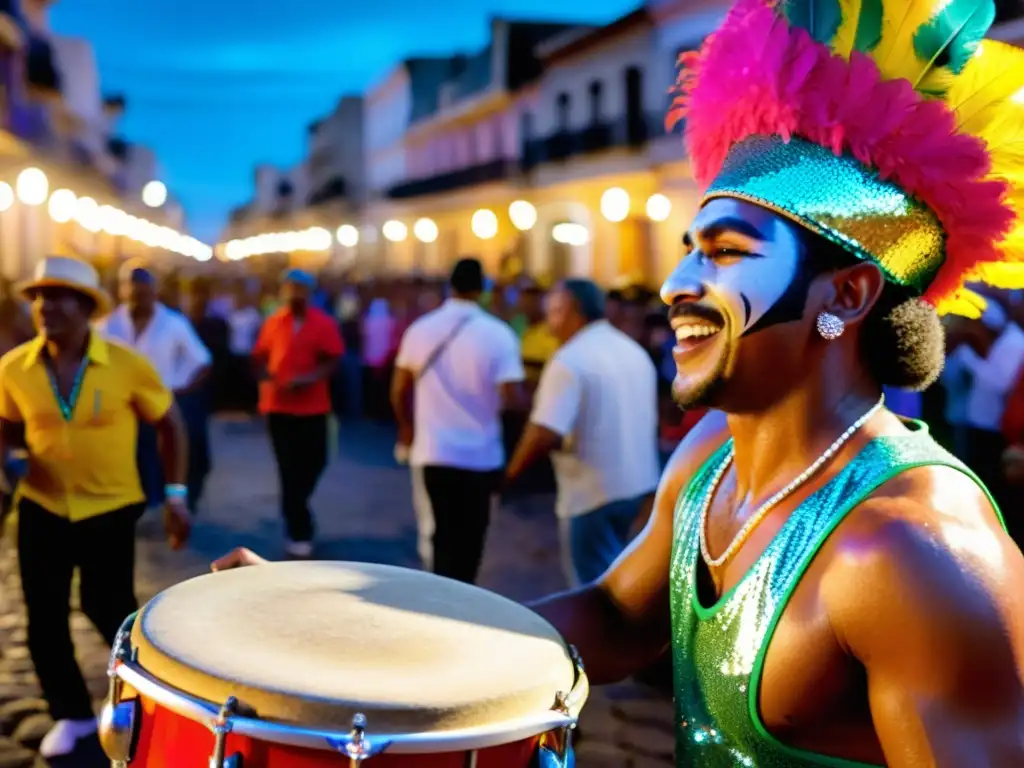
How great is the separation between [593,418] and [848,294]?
3.58 meters

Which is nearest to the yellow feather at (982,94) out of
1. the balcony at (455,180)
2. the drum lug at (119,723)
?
the drum lug at (119,723)

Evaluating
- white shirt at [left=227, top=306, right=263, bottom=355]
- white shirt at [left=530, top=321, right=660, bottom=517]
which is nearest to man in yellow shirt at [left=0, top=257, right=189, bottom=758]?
white shirt at [left=530, top=321, right=660, bottom=517]

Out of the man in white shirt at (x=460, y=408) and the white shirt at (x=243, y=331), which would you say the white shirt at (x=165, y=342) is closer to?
the man in white shirt at (x=460, y=408)

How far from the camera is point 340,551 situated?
791cm

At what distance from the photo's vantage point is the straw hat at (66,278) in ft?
14.7

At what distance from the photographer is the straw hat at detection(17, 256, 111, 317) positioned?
4.47 meters

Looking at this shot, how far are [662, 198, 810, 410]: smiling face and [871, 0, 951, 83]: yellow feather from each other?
0.31 meters

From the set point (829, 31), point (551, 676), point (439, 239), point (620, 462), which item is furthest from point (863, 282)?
point (439, 239)

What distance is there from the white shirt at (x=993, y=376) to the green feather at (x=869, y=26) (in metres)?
5.82

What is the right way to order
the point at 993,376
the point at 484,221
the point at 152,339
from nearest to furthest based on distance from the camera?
the point at 993,376 → the point at 152,339 → the point at 484,221

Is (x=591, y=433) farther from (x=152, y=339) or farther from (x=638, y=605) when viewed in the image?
(x=152, y=339)

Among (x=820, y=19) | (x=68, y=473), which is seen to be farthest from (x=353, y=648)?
(x=68, y=473)

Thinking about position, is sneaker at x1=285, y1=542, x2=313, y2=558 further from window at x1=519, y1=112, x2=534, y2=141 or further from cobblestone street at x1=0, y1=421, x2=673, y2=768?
window at x1=519, y1=112, x2=534, y2=141

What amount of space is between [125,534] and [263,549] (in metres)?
3.34
